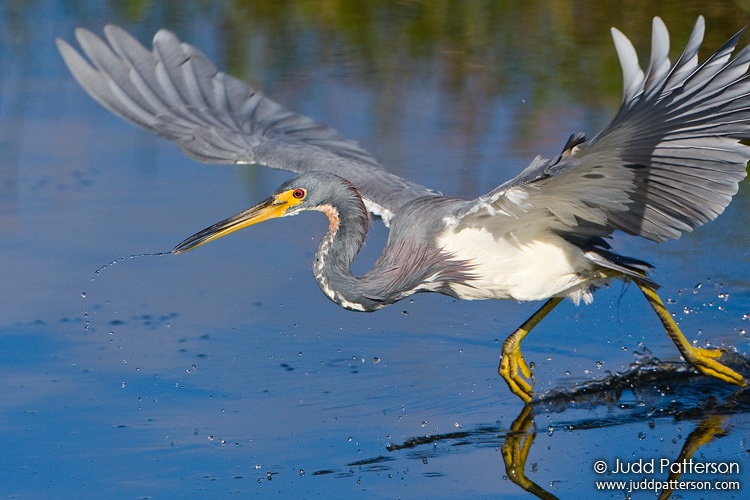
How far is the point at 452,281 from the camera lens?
5656 mm

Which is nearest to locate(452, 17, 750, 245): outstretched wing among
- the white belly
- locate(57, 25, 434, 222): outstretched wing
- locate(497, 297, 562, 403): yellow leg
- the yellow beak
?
the white belly

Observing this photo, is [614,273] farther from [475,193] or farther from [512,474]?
[475,193]

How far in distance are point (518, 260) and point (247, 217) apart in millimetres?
1241

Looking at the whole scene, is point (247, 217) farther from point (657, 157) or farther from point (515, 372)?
point (657, 157)

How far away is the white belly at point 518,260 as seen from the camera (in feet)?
18.1

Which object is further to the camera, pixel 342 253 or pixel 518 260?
pixel 518 260

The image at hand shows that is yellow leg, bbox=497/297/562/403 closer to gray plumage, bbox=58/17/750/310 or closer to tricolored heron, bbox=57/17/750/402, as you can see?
tricolored heron, bbox=57/17/750/402

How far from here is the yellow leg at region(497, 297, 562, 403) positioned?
550 cm

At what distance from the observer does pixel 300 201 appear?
5.47 metres

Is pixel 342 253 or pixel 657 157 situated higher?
pixel 342 253

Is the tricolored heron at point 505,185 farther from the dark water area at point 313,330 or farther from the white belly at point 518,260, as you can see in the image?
the dark water area at point 313,330

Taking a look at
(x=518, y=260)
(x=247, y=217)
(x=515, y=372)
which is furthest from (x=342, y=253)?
(x=515, y=372)

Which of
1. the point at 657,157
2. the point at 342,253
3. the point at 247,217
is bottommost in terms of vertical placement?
the point at 657,157

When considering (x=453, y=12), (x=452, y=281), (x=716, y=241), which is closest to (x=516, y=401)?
(x=452, y=281)
